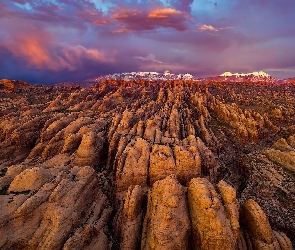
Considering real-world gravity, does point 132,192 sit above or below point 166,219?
below

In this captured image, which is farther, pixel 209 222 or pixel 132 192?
pixel 132 192

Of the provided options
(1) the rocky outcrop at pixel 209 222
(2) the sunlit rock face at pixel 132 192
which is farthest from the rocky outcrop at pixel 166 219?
(1) the rocky outcrop at pixel 209 222

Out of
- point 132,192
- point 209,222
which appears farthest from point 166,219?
point 132,192

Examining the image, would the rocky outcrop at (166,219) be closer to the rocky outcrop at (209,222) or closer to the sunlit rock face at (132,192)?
the sunlit rock face at (132,192)

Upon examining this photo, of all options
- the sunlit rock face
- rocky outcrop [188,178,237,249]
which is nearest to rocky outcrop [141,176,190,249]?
the sunlit rock face

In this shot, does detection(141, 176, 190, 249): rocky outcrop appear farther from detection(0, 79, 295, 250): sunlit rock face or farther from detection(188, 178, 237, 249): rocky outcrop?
detection(188, 178, 237, 249): rocky outcrop

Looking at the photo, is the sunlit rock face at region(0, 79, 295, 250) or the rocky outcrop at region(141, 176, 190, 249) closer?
the rocky outcrop at region(141, 176, 190, 249)

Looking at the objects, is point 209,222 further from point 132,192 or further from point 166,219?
point 132,192

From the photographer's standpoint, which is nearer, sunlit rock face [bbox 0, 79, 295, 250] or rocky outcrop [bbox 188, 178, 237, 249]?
rocky outcrop [bbox 188, 178, 237, 249]

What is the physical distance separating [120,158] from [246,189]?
2740cm

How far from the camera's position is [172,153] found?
4466 cm

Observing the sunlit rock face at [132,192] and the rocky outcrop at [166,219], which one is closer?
the rocky outcrop at [166,219]

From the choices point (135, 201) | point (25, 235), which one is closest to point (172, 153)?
point (135, 201)

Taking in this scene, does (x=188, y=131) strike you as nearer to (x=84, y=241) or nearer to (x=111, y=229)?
(x=111, y=229)
